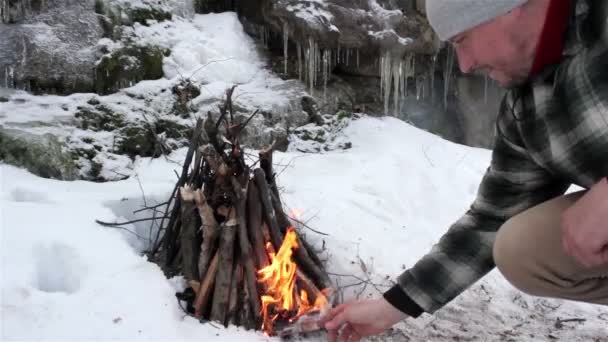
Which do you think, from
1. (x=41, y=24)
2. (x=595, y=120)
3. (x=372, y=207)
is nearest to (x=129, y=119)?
(x=41, y=24)

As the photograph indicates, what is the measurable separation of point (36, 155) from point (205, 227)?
212 centimetres

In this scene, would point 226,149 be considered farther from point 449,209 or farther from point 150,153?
point 449,209

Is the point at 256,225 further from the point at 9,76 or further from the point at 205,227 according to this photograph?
the point at 9,76

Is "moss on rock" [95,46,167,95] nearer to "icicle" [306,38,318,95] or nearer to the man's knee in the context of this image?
"icicle" [306,38,318,95]

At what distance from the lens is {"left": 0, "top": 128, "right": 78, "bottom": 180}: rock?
390 centimetres

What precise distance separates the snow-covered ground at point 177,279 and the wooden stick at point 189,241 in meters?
0.10

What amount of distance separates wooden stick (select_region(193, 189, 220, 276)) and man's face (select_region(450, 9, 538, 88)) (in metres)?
1.71

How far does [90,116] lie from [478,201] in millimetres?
4137

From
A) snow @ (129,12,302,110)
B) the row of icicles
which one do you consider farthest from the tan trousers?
the row of icicles

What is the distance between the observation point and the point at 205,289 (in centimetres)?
264

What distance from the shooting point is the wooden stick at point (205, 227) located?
2.68 m

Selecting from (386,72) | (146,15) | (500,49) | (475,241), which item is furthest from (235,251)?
(386,72)

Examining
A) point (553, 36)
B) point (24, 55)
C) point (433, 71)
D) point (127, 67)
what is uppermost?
point (553, 36)

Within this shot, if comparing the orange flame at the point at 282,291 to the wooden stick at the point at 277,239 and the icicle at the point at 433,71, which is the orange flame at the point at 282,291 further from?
the icicle at the point at 433,71
